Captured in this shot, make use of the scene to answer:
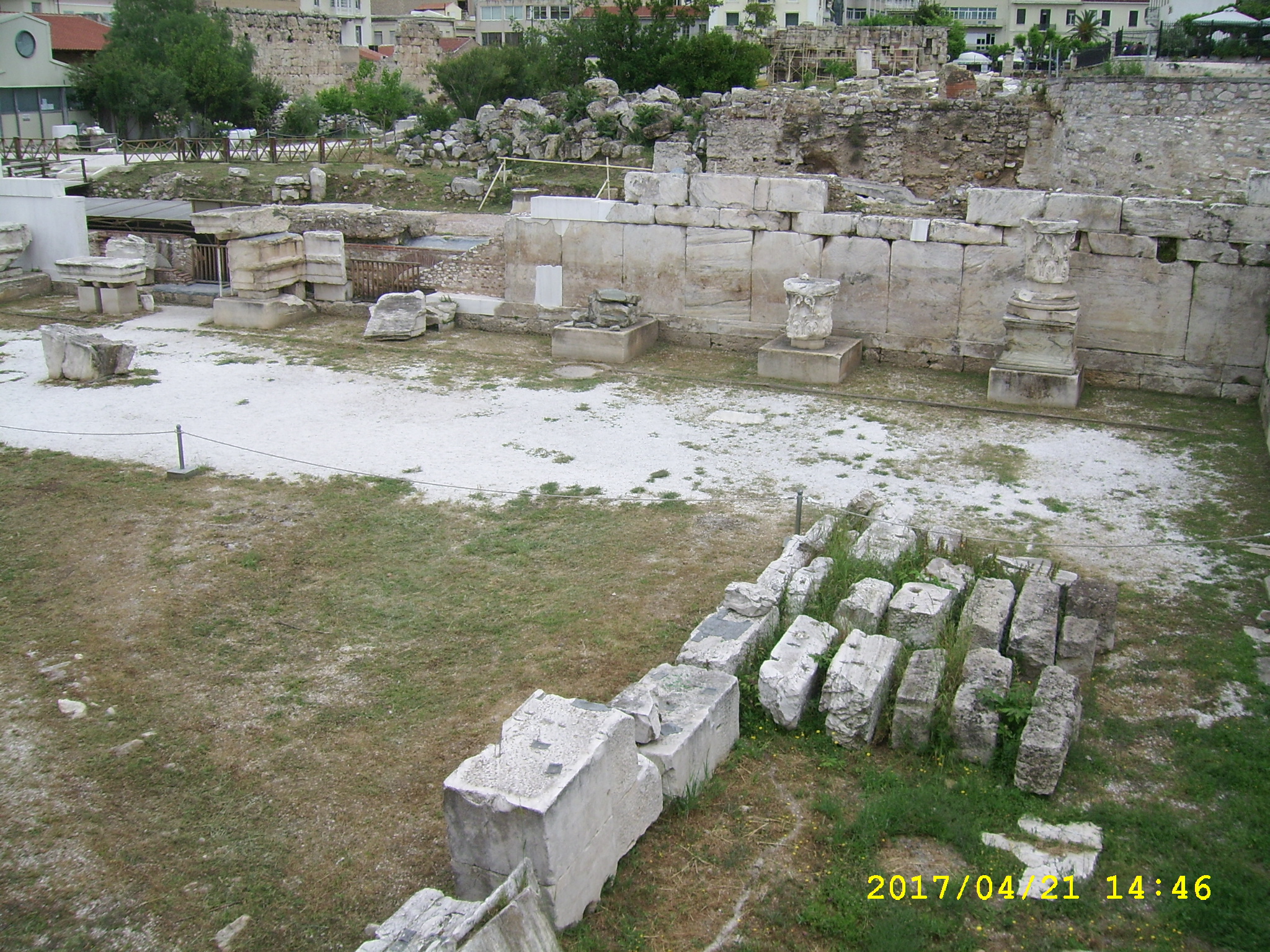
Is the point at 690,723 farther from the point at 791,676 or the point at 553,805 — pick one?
the point at 553,805

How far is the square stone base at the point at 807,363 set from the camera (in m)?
12.7

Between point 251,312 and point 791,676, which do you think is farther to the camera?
point 251,312

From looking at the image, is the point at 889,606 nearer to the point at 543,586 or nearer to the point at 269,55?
the point at 543,586

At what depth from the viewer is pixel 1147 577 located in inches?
316

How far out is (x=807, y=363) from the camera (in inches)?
503

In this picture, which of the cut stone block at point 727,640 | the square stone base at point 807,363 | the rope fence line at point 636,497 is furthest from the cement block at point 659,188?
the cut stone block at point 727,640

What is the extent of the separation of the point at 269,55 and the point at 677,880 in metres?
49.7

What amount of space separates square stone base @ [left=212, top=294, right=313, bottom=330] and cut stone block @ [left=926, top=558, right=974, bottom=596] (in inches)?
422

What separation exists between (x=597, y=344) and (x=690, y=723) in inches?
337

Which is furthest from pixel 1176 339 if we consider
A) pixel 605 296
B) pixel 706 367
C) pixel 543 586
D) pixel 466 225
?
pixel 466 225

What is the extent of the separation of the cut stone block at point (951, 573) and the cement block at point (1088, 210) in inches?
258

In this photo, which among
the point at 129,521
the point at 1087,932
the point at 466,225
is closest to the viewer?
the point at 1087,932

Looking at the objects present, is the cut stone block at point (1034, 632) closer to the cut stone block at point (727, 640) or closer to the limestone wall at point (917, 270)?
the cut stone block at point (727, 640)
